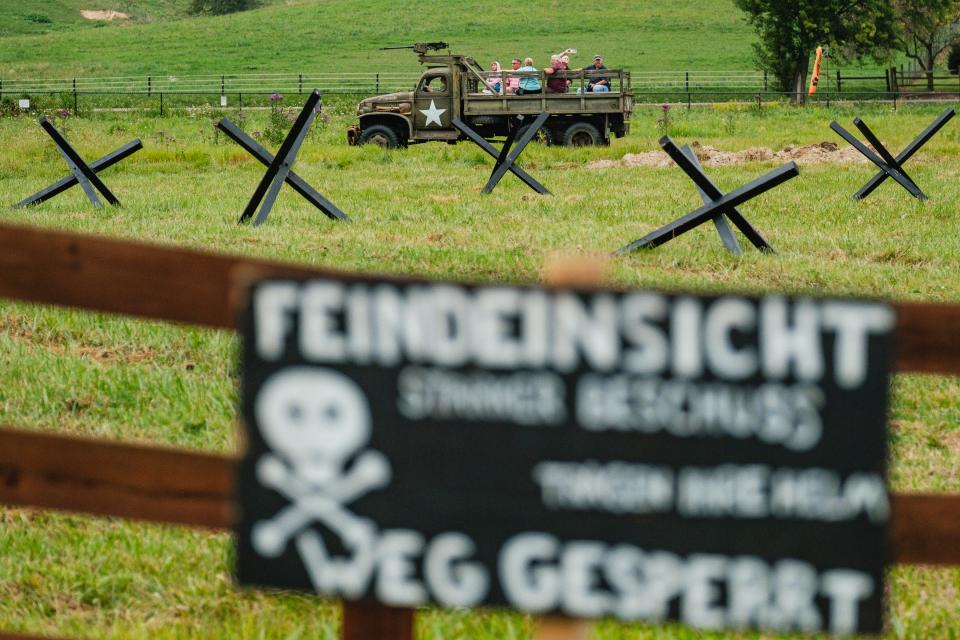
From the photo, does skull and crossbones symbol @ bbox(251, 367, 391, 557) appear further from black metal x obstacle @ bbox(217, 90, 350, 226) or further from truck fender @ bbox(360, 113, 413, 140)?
truck fender @ bbox(360, 113, 413, 140)

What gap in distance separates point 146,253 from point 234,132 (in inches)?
411

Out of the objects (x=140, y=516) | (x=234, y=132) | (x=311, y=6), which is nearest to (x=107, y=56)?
(x=311, y=6)

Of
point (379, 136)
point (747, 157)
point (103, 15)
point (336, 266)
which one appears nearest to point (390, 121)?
point (379, 136)

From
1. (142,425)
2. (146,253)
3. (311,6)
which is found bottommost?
(142,425)

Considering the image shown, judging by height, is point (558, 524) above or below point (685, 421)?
below

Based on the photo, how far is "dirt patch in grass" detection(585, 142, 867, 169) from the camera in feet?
71.9

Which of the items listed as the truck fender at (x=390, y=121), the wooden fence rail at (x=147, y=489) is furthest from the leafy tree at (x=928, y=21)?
the wooden fence rail at (x=147, y=489)

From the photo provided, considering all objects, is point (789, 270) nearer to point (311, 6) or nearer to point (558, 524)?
point (558, 524)

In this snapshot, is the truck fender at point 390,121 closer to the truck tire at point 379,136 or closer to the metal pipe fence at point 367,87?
the truck tire at point 379,136

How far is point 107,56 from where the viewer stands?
2943 inches

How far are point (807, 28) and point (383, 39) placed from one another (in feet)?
97.8

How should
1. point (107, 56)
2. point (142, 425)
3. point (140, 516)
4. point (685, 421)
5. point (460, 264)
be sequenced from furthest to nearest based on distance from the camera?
point (107, 56) → point (460, 264) → point (142, 425) → point (140, 516) → point (685, 421)

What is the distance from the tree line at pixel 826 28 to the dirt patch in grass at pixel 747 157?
109 ft

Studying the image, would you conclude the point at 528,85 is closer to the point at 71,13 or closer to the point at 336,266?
the point at 336,266
